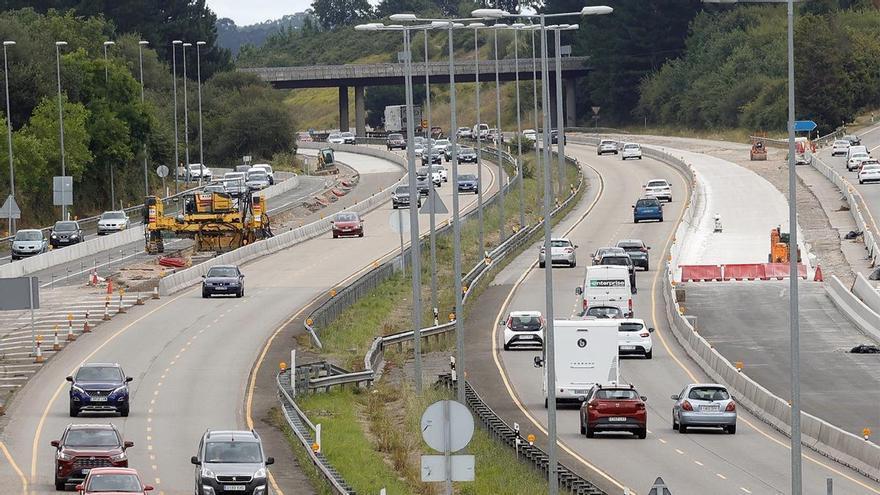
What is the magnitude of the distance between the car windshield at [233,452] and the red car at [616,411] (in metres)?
11.8

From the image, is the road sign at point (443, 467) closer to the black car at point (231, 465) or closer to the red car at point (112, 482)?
the red car at point (112, 482)

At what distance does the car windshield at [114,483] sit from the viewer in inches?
1225

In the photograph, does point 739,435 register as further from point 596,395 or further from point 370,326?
point 370,326

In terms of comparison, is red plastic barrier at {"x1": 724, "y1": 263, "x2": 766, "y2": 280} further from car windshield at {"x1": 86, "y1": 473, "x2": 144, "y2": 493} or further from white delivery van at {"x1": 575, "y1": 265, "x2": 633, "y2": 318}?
car windshield at {"x1": 86, "y1": 473, "x2": 144, "y2": 493}

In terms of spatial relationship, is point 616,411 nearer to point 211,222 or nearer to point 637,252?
point 637,252

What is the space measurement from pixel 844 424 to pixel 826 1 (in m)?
150

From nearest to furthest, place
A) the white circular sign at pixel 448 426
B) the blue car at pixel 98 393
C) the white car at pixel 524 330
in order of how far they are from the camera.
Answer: the white circular sign at pixel 448 426
the blue car at pixel 98 393
the white car at pixel 524 330

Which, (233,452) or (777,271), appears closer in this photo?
(233,452)

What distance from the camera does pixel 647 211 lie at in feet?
332

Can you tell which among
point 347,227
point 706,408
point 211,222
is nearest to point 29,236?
point 211,222

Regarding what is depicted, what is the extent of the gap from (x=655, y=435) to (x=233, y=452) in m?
14.2

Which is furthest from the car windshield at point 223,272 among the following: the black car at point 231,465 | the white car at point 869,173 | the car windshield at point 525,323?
the white car at point 869,173

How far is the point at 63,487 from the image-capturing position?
35.7m

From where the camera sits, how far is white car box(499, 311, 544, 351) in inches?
2458
